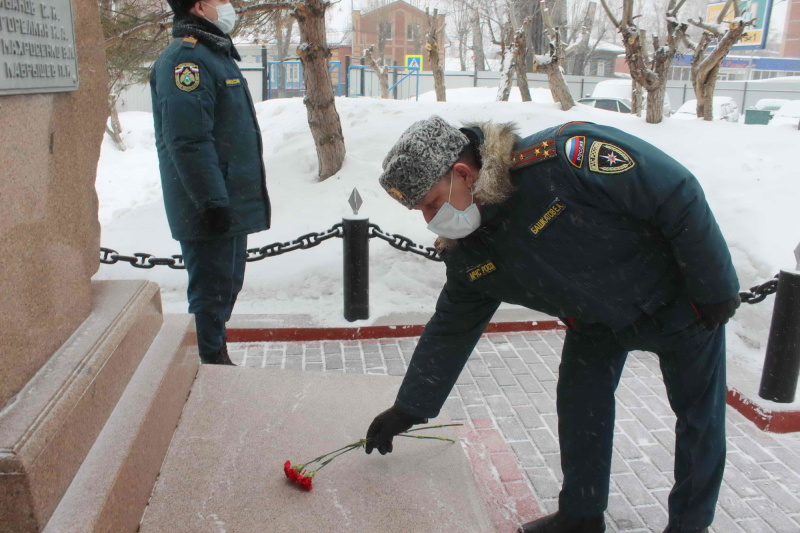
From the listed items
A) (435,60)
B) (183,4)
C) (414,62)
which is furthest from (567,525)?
(414,62)

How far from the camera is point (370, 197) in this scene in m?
7.16

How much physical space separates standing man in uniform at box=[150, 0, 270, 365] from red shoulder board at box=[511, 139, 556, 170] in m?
1.78

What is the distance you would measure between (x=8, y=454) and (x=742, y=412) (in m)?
3.67

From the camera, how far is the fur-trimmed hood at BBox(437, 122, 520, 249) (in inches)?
86.2

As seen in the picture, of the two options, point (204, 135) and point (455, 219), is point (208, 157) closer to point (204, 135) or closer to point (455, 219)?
point (204, 135)

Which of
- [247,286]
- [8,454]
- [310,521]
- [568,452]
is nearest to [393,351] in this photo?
[247,286]

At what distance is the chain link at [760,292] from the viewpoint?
13.6 ft

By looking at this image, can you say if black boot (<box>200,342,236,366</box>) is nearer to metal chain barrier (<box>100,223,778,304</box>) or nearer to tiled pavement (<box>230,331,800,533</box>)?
tiled pavement (<box>230,331,800,533</box>)

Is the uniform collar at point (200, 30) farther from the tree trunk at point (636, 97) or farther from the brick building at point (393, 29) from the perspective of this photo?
the brick building at point (393, 29)

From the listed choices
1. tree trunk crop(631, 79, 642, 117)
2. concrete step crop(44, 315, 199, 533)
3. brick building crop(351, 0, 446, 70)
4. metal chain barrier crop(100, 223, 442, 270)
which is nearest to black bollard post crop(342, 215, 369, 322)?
metal chain barrier crop(100, 223, 442, 270)

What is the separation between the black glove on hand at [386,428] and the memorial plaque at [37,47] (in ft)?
5.00

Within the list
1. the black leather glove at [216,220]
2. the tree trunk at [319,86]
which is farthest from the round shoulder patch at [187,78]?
the tree trunk at [319,86]

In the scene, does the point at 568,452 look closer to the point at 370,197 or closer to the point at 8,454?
the point at 8,454

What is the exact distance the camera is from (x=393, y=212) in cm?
686
